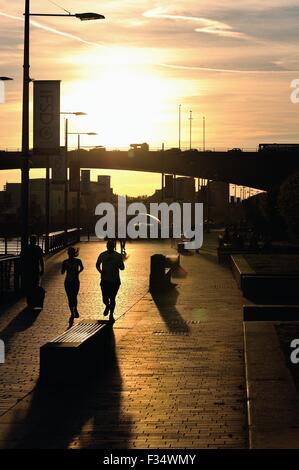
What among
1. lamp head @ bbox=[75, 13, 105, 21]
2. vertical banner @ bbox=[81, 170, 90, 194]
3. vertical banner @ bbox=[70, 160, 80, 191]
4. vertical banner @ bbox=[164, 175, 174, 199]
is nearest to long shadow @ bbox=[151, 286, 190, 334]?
lamp head @ bbox=[75, 13, 105, 21]

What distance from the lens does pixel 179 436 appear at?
1002cm

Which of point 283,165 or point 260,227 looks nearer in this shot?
point 260,227

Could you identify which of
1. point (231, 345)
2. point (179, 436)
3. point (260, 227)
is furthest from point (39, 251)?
point (260, 227)

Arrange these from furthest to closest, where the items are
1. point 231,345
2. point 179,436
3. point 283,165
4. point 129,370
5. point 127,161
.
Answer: point 127,161, point 283,165, point 231,345, point 129,370, point 179,436

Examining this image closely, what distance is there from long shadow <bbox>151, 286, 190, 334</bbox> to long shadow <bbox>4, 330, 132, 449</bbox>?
19.7 ft

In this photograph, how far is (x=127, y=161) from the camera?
132m

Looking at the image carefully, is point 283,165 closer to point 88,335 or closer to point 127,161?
point 127,161

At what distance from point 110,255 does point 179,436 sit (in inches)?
437

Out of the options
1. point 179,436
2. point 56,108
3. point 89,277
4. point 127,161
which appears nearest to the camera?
point 179,436

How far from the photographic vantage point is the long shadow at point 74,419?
32.2 ft

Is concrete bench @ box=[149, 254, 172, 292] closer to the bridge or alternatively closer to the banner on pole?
the banner on pole

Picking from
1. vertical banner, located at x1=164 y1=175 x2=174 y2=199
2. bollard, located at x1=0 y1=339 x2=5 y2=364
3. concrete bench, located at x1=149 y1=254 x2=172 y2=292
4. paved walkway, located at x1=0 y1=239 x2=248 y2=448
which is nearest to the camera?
paved walkway, located at x1=0 y1=239 x2=248 y2=448

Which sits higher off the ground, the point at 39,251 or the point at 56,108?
the point at 56,108

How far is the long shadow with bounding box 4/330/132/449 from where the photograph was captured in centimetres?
980
